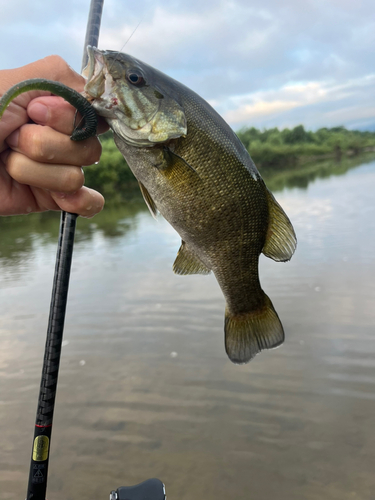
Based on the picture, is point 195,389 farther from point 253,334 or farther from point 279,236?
point 279,236

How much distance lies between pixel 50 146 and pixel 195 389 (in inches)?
164

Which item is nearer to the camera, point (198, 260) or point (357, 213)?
point (198, 260)

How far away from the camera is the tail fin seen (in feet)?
6.47

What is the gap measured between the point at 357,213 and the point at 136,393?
37.7 ft


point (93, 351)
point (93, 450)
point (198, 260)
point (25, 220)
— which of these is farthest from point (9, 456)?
point (25, 220)

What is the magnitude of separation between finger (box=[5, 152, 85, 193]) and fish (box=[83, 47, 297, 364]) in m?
0.27

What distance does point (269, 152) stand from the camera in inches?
2477

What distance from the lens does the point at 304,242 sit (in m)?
11.0

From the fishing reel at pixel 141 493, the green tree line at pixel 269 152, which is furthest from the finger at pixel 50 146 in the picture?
the green tree line at pixel 269 152

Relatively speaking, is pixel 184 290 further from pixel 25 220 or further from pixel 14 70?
pixel 25 220

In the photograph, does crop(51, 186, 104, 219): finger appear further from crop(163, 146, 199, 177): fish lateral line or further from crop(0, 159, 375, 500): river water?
crop(0, 159, 375, 500): river water

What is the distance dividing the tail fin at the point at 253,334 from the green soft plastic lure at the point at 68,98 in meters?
1.11

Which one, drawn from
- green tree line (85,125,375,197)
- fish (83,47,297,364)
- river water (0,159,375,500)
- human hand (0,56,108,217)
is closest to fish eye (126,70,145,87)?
fish (83,47,297,364)

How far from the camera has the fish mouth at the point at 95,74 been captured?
1.54m
